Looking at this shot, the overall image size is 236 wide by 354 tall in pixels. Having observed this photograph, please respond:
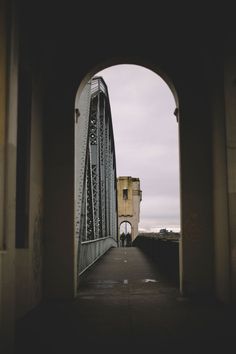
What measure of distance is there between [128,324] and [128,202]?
193 feet

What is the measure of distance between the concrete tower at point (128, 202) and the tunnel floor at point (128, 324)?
55.2 metres

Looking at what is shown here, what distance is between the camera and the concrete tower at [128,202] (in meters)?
64.6

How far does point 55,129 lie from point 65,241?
2340 mm

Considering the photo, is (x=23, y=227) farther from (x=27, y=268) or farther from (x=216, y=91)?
(x=216, y=91)

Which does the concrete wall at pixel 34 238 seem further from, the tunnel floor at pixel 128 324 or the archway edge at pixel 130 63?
the archway edge at pixel 130 63

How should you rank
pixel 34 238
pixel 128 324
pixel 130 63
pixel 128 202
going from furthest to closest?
pixel 128 202, pixel 130 63, pixel 34 238, pixel 128 324

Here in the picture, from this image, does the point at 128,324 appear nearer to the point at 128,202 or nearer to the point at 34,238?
the point at 34,238

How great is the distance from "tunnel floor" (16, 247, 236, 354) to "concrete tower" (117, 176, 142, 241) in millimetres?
55239

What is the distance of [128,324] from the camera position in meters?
6.15

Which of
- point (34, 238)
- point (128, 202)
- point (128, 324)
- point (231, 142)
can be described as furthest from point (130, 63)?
point (128, 202)

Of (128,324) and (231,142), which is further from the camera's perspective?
(231,142)

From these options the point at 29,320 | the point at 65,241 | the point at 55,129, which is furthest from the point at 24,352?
the point at 55,129

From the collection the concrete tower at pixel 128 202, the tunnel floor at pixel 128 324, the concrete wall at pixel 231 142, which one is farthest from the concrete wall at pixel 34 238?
the concrete tower at pixel 128 202

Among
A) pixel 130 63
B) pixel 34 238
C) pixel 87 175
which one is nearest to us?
pixel 34 238
